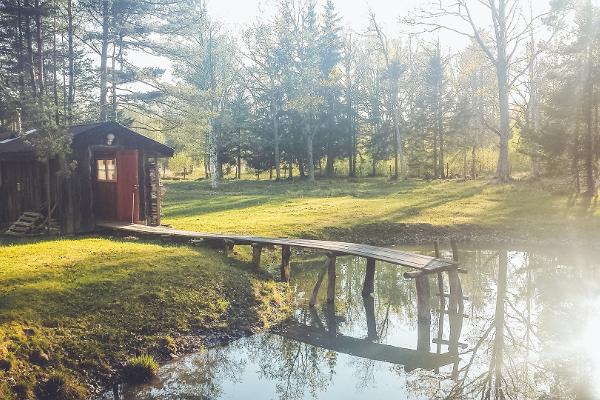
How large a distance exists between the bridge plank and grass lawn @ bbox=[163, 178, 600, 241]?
2.86m

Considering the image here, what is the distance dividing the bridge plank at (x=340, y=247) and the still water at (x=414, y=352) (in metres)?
1.48

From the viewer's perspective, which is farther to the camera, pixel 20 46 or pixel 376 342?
pixel 20 46

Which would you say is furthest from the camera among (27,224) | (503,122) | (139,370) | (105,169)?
(503,122)

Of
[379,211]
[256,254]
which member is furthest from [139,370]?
[379,211]

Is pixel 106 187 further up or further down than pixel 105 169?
further down

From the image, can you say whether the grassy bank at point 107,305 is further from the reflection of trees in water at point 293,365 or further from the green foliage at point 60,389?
the reflection of trees in water at point 293,365

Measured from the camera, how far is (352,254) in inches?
563

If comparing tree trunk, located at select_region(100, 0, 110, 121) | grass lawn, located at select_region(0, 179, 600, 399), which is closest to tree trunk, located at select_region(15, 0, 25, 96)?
tree trunk, located at select_region(100, 0, 110, 121)

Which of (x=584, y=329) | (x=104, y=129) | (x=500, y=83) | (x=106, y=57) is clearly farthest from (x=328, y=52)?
(x=584, y=329)

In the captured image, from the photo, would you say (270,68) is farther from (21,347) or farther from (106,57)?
(21,347)

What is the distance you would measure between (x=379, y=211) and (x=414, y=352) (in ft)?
47.8

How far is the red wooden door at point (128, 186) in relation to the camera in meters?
19.0

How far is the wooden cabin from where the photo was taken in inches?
707

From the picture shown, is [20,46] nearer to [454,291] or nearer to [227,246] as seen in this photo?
[227,246]
